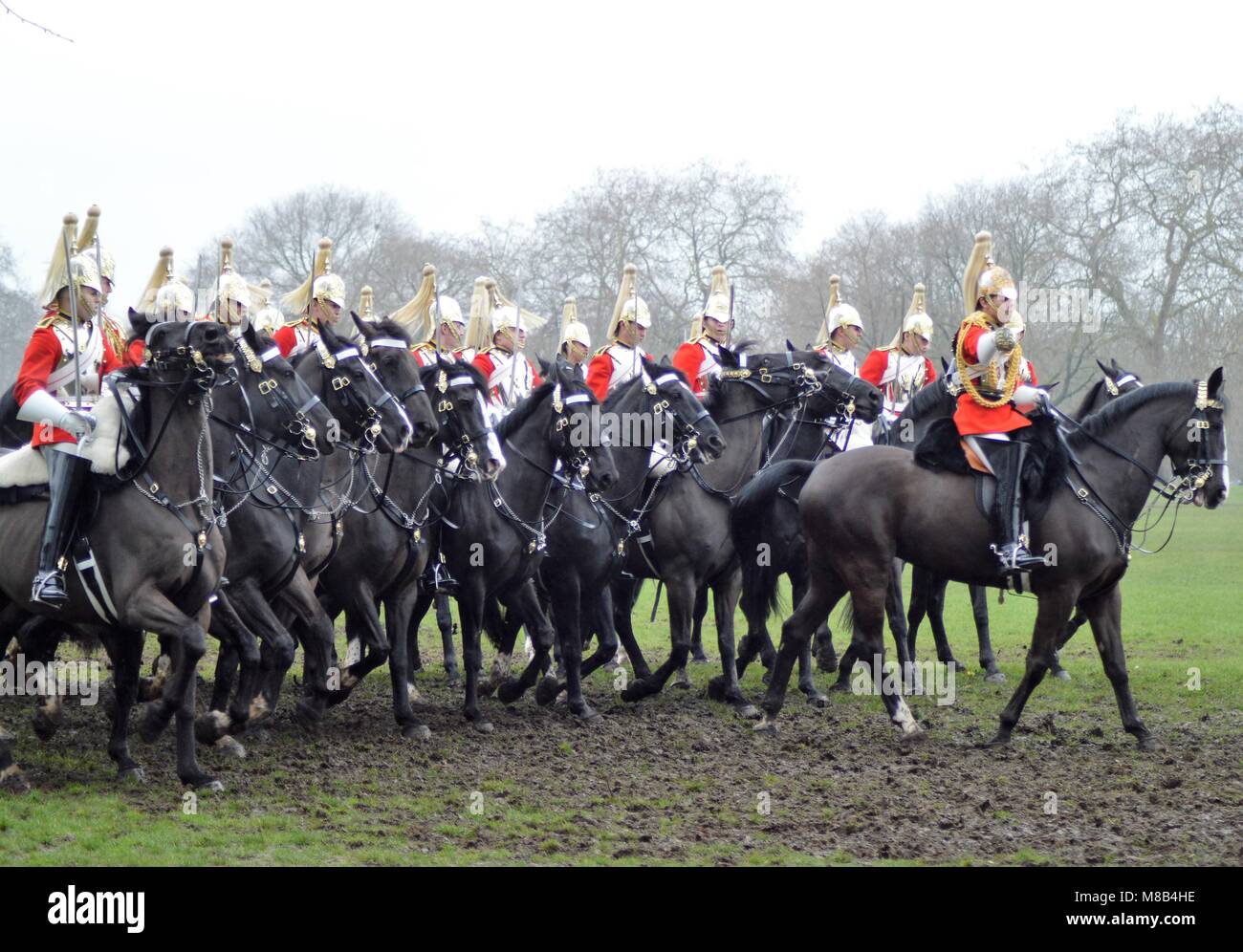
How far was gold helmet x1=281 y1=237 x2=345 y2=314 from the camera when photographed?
11062 millimetres

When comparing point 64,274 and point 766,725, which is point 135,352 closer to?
point 64,274

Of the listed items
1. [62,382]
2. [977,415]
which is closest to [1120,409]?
[977,415]

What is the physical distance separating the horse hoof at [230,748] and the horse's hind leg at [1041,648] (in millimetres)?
4770

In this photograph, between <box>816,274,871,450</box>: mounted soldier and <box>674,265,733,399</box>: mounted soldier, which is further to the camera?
<box>816,274,871,450</box>: mounted soldier

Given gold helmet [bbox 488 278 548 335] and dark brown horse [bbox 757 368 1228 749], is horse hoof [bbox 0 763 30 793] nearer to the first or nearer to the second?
dark brown horse [bbox 757 368 1228 749]

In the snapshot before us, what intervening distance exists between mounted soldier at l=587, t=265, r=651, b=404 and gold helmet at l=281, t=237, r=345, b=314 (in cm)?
259

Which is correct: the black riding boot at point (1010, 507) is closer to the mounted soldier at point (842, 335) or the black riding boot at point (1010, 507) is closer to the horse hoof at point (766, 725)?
the horse hoof at point (766, 725)

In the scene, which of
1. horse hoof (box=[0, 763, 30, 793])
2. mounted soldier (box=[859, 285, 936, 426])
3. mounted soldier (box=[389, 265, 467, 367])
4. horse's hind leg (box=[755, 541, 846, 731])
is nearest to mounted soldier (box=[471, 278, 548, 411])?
mounted soldier (box=[389, 265, 467, 367])

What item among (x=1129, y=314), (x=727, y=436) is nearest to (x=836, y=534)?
(x=727, y=436)

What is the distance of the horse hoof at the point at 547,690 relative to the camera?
→ 38.9 ft

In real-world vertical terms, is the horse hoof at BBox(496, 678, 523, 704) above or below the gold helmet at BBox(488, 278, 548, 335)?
below

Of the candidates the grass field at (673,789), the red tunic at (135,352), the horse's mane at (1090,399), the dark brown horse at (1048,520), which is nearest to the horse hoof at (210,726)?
the grass field at (673,789)
